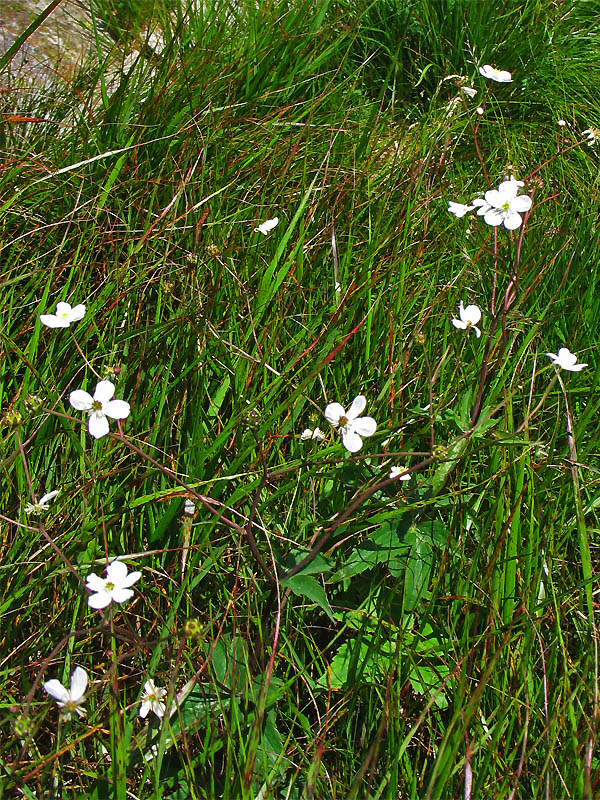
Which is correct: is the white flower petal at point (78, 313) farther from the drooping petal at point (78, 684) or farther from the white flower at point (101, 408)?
the drooping petal at point (78, 684)

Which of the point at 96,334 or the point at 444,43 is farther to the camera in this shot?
the point at 444,43

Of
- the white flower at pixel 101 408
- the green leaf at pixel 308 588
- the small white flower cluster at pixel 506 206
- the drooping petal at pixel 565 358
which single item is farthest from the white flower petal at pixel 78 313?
the drooping petal at pixel 565 358

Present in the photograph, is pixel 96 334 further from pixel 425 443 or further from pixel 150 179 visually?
pixel 425 443

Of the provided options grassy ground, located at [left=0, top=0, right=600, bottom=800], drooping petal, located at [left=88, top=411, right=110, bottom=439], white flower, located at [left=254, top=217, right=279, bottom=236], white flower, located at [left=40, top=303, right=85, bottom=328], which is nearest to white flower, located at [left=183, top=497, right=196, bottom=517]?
grassy ground, located at [left=0, top=0, right=600, bottom=800]

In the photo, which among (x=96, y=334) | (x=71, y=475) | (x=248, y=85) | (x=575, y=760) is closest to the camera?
(x=575, y=760)

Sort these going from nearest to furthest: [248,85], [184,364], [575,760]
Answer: [575,760]
[184,364]
[248,85]

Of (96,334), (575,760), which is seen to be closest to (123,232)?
(96,334)
